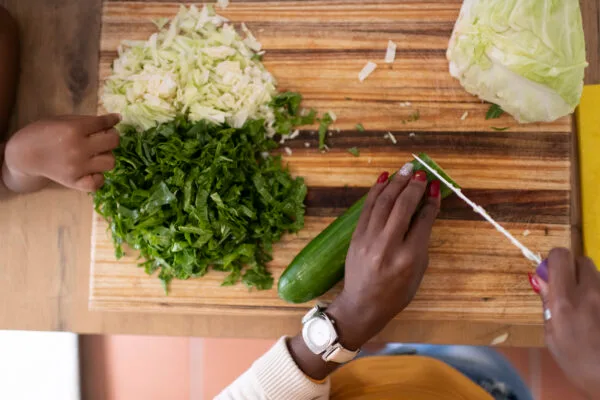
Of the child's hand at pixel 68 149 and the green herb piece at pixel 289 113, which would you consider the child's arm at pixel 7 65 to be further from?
the green herb piece at pixel 289 113

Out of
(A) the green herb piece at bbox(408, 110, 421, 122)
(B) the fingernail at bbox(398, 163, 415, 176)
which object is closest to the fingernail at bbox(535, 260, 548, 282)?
(B) the fingernail at bbox(398, 163, 415, 176)

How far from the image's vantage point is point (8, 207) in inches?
80.0

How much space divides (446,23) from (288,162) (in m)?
0.77

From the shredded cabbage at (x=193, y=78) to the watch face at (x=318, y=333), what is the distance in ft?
2.33

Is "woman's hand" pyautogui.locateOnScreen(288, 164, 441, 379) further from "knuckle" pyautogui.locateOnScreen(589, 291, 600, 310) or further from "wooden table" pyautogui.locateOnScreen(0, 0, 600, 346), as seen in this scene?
"wooden table" pyautogui.locateOnScreen(0, 0, 600, 346)

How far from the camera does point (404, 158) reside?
6.01 ft

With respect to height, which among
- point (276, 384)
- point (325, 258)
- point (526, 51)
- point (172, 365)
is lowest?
point (172, 365)

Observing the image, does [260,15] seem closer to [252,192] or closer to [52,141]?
[252,192]

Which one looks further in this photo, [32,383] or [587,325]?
[32,383]

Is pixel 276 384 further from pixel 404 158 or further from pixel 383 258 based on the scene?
pixel 404 158

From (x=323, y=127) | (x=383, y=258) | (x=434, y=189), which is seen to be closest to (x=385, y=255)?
(x=383, y=258)

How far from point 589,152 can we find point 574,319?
3.12ft

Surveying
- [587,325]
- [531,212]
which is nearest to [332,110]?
[531,212]

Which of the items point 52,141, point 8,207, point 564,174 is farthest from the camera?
point 8,207
